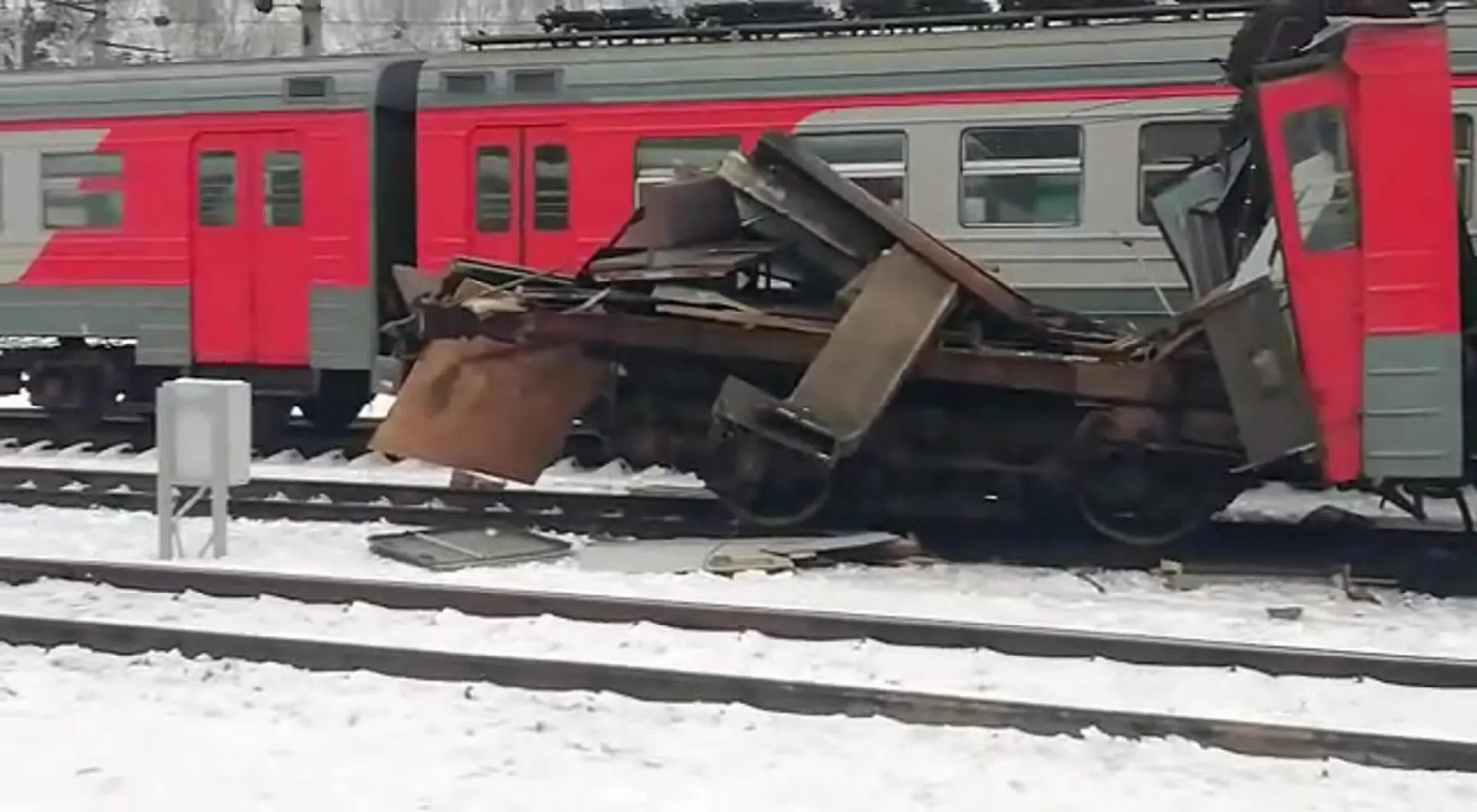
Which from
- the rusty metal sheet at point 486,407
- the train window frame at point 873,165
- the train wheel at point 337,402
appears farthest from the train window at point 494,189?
the rusty metal sheet at point 486,407

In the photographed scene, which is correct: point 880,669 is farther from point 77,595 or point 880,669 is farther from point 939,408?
point 77,595

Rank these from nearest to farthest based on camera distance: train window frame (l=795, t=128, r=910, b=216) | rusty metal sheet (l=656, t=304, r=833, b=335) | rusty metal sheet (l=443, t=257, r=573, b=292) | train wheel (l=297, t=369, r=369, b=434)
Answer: rusty metal sheet (l=656, t=304, r=833, b=335), rusty metal sheet (l=443, t=257, r=573, b=292), train window frame (l=795, t=128, r=910, b=216), train wheel (l=297, t=369, r=369, b=434)

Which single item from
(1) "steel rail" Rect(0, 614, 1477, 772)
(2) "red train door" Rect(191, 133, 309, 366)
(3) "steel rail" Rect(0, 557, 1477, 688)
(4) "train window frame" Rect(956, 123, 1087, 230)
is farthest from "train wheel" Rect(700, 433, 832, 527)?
(2) "red train door" Rect(191, 133, 309, 366)

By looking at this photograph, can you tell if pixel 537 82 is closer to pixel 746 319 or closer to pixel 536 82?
pixel 536 82

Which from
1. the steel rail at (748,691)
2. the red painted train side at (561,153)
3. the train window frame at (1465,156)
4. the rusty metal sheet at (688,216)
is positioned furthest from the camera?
the red painted train side at (561,153)

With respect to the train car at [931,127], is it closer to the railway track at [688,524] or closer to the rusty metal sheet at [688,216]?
the railway track at [688,524]

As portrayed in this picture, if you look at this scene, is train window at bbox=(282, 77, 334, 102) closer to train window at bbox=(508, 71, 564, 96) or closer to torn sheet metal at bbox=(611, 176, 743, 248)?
train window at bbox=(508, 71, 564, 96)

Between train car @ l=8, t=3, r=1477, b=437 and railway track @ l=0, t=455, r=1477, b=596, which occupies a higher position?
train car @ l=8, t=3, r=1477, b=437

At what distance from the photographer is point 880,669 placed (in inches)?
284

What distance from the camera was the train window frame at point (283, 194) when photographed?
14.3 metres

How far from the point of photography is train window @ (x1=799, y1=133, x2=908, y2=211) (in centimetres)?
1240

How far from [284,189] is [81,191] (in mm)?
2070

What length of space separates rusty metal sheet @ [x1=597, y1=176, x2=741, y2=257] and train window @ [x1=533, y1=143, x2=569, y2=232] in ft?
9.85

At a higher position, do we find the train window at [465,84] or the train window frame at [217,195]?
the train window at [465,84]
